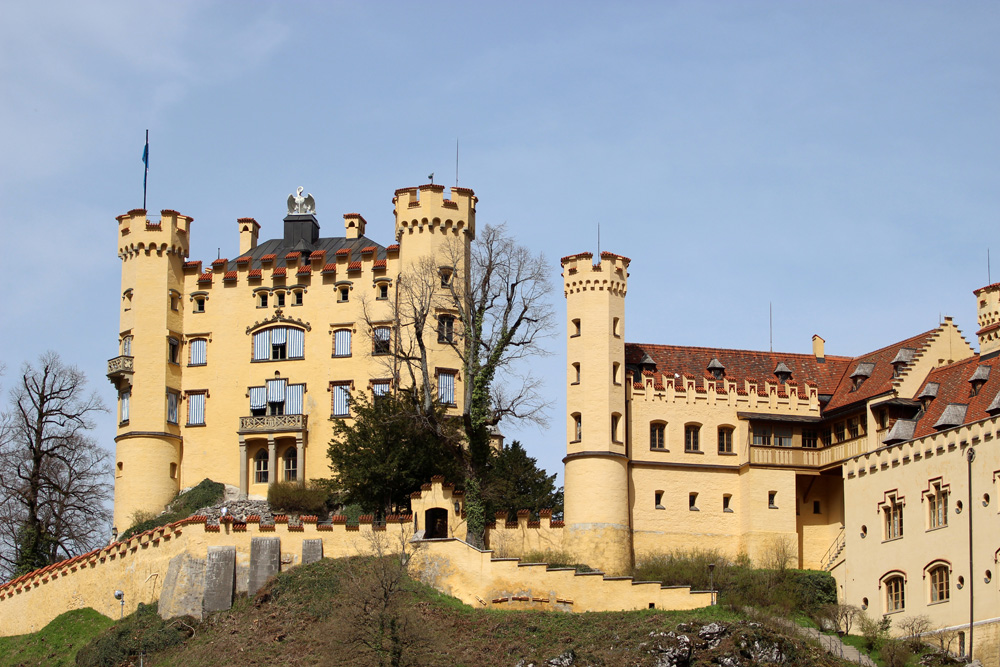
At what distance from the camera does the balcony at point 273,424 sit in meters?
69.9

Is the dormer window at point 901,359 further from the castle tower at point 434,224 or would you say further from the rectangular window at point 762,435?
the castle tower at point 434,224

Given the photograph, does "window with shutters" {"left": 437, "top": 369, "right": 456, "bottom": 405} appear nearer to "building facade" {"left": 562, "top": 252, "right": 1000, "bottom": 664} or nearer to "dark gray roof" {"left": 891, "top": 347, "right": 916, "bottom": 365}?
"building facade" {"left": 562, "top": 252, "right": 1000, "bottom": 664}

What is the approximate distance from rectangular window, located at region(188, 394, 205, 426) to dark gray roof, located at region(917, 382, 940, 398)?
30.3 m

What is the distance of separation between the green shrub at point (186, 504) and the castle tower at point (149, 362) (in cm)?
78

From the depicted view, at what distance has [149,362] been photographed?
7088 cm

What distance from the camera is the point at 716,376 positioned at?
6656cm

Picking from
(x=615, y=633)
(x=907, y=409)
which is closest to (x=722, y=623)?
(x=615, y=633)

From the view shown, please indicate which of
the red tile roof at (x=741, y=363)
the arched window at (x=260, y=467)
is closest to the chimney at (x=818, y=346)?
the red tile roof at (x=741, y=363)

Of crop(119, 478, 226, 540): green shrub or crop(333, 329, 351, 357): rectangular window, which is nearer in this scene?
crop(119, 478, 226, 540): green shrub

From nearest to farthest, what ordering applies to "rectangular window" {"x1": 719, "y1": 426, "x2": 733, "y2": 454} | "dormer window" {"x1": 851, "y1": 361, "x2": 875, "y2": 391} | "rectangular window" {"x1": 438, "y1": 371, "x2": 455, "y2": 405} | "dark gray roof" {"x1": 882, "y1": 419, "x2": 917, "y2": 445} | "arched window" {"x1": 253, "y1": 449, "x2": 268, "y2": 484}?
"dark gray roof" {"x1": 882, "y1": 419, "x2": 917, "y2": 445}, "rectangular window" {"x1": 719, "y1": 426, "x2": 733, "y2": 454}, "dormer window" {"x1": 851, "y1": 361, "x2": 875, "y2": 391}, "rectangular window" {"x1": 438, "y1": 371, "x2": 455, "y2": 405}, "arched window" {"x1": 253, "y1": 449, "x2": 268, "y2": 484}

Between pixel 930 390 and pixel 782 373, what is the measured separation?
8494 millimetres

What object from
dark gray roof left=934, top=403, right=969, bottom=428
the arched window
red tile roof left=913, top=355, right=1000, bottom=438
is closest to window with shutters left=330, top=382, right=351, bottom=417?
the arched window

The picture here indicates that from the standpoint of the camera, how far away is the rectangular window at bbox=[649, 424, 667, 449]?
64.2m

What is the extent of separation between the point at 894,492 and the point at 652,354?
12981mm
